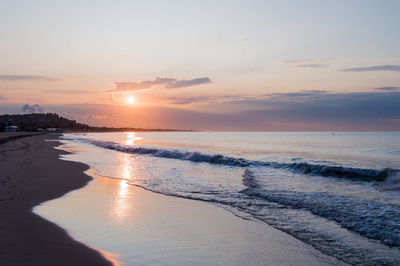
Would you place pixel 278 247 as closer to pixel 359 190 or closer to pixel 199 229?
pixel 199 229

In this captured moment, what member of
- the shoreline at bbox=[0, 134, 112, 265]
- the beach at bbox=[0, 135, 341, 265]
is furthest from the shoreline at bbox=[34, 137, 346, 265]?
the shoreline at bbox=[0, 134, 112, 265]

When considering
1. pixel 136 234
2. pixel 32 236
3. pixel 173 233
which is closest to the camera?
pixel 32 236

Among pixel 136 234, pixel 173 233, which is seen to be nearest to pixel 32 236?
pixel 136 234

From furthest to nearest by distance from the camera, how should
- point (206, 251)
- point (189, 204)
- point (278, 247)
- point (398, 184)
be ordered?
point (398, 184), point (189, 204), point (278, 247), point (206, 251)

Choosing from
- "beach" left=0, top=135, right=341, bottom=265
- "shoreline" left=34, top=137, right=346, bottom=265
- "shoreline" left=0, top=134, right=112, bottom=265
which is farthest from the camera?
"shoreline" left=34, top=137, right=346, bottom=265

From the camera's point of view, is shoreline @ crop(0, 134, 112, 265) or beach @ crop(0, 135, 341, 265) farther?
beach @ crop(0, 135, 341, 265)

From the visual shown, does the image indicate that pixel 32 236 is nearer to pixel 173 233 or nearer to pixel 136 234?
pixel 136 234

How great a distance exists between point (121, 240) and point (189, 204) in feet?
13.7

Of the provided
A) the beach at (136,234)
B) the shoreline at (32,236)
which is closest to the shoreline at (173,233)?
the beach at (136,234)

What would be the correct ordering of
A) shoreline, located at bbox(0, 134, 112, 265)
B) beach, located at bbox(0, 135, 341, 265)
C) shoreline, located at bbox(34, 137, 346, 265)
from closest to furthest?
shoreline, located at bbox(0, 134, 112, 265)
beach, located at bbox(0, 135, 341, 265)
shoreline, located at bbox(34, 137, 346, 265)

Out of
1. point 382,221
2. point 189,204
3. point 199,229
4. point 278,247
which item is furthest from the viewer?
point 189,204

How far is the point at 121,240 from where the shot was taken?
668 centimetres

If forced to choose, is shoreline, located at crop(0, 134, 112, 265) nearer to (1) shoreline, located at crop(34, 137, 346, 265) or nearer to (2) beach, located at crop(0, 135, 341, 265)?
(2) beach, located at crop(0, 135, 341, 265)

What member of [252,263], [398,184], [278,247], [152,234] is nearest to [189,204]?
[152,234]
